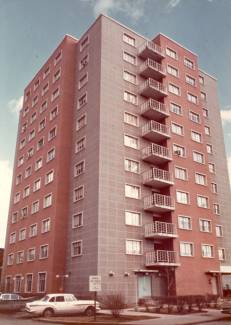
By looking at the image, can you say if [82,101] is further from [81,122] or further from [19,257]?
[19,257]

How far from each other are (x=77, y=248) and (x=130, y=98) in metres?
19.8

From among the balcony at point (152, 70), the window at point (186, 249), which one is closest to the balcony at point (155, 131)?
the balcony at point (152, 70)

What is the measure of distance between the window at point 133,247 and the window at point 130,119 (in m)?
14.4

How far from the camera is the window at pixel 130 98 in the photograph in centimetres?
4297

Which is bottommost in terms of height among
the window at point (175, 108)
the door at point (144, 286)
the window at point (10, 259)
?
the door at point (144, 286)

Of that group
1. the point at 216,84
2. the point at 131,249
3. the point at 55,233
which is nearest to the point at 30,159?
the point at 55,233

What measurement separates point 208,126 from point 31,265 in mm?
34210

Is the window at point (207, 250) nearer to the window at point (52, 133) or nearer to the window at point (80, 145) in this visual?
the window at point (80, 145)

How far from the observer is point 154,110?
138 feet

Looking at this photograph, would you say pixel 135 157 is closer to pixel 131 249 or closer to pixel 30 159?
pixel 131 249

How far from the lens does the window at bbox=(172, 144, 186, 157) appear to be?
139 ft

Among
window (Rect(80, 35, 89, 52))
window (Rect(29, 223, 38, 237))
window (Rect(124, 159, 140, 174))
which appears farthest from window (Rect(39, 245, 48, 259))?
window (Rect(80, 35, 89, 52))

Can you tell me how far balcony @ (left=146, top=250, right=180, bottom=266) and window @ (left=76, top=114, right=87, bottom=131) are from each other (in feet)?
57.5

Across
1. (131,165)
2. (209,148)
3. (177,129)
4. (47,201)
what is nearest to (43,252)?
(47,201)
